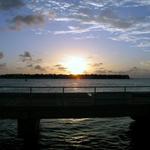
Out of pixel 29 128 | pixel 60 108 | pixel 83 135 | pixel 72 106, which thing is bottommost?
pixel 83 135

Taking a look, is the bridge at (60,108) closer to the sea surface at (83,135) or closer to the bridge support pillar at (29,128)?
the bridge support pillar at (29,128)

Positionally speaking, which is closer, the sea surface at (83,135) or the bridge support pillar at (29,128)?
the bridge support pillar at (29,128)

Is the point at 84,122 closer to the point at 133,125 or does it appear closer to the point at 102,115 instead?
the point at 133,125

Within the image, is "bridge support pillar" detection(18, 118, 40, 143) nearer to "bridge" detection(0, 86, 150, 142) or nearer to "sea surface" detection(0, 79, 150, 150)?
"bridge" detection(0, 86, 150, 142)

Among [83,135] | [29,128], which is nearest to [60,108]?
[29,128]

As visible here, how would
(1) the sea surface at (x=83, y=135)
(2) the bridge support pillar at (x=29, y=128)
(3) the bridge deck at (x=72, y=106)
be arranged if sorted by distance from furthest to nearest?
(1) the sea surface at (x=83, y=135) → (2) the bridge support pillar at (x=29, y=128) → (3) the bridge deck at (x=72, y=106)

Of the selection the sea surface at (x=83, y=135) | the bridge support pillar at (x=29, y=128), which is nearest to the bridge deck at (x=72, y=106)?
the bridge support pillar at (x=29, y=128)

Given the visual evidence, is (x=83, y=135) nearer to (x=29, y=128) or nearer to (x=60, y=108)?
(x=60, y=108)

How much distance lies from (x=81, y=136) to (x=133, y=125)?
6.13 m

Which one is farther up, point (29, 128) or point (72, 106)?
point (72, 106)

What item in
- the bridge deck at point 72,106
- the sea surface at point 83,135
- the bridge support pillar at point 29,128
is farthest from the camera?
the sea surface at point 83,135

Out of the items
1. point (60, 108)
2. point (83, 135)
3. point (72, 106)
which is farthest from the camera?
point (83, 135)

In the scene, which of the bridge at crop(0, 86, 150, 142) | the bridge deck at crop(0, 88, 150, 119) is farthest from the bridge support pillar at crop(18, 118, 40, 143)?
the bridge deck at crop(0, 88, 150, 119)

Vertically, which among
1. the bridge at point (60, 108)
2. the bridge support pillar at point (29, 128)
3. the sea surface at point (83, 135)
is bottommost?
the sea surface at point (83, 135)
